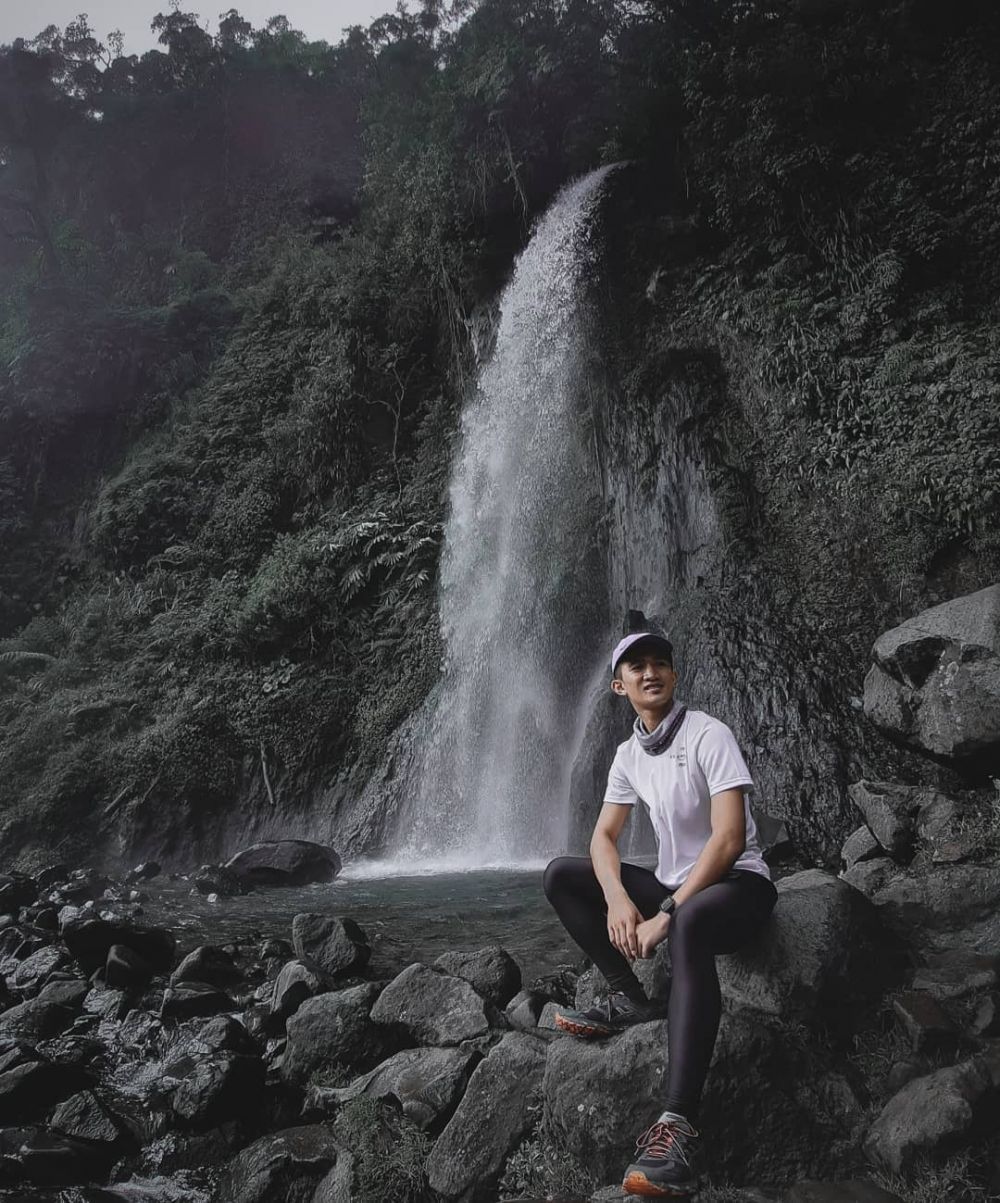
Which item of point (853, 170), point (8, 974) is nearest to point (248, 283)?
point (853, 170)

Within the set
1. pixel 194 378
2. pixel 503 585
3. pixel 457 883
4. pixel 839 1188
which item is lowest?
pixel 457 883

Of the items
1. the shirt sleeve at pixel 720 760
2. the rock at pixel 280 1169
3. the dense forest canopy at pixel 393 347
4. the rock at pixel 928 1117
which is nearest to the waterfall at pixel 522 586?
the dense forest canopy at pixel 393 347

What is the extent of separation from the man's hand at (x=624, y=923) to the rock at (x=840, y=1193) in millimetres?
792

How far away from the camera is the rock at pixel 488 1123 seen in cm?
273

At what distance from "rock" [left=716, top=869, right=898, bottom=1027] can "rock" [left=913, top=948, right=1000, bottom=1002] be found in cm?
14

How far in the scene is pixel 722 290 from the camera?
1273 cm

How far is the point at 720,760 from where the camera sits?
2.79 metres

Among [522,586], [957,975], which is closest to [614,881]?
[957,975]

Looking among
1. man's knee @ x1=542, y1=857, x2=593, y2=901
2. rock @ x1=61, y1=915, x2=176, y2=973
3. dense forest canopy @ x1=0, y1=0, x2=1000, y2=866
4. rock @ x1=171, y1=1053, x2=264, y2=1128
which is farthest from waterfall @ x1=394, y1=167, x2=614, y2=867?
man's knee @ x1=542, y1=857, x2=593, y2=901

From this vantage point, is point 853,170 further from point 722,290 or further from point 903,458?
point 903,458

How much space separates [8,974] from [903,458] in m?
10.5

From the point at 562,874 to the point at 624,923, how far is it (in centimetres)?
39

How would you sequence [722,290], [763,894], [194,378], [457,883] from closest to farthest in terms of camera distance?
[763,894] → [457,883] → [722,290] → [194,378]

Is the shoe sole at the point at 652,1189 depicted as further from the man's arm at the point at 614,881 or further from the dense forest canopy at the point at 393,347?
the dense forest canopy at the point at 393,347
